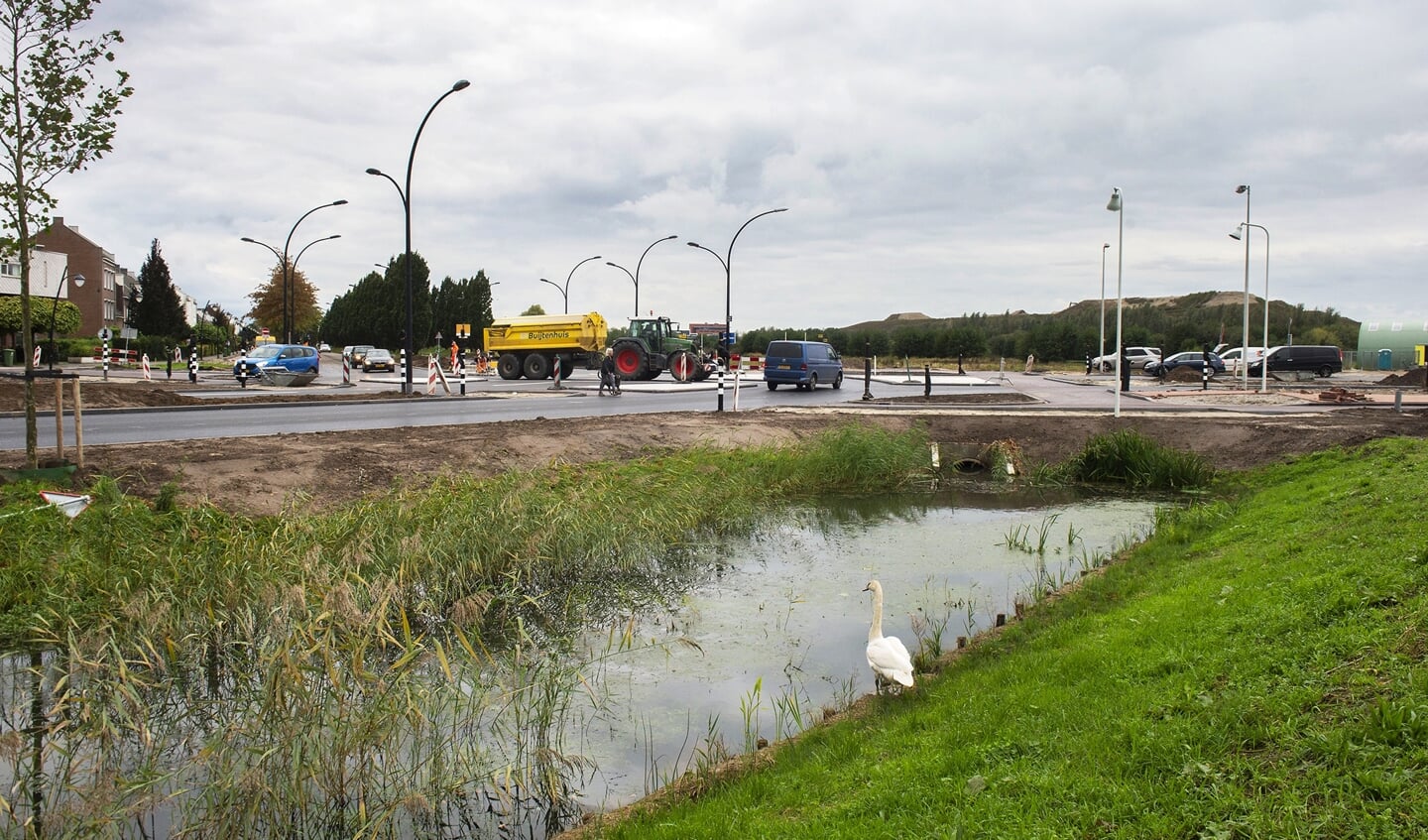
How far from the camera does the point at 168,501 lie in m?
9.24

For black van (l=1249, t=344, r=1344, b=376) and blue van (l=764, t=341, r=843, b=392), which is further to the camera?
black van (l=1249, t=344, r=1344, b=376)

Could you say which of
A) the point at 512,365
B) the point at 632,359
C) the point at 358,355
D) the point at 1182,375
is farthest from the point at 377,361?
the point at 1182,375

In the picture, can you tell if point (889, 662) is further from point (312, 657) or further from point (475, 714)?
point (312, 657)

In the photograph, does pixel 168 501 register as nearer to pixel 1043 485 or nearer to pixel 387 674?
pixel 387 674

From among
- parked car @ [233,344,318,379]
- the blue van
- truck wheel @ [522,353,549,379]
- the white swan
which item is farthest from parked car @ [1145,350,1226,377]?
the white swan

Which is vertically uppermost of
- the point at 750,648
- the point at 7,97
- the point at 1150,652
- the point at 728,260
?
the point at 728,260

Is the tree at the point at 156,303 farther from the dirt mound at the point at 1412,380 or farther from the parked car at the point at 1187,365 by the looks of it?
the dirt mound at the point at 1412,380

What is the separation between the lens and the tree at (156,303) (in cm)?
7594

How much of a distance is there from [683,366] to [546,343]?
21.5 ft

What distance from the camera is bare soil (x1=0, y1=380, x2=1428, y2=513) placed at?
10945 mm

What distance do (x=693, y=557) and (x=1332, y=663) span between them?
23.5 feet

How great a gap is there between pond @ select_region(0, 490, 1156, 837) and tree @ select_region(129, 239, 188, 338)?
78.4m

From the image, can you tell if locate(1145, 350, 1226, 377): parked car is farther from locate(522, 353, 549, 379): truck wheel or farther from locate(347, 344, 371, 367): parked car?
locate(347, 344, 371, 367): parked car

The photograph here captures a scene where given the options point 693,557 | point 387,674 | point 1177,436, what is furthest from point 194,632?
point 1177,436
